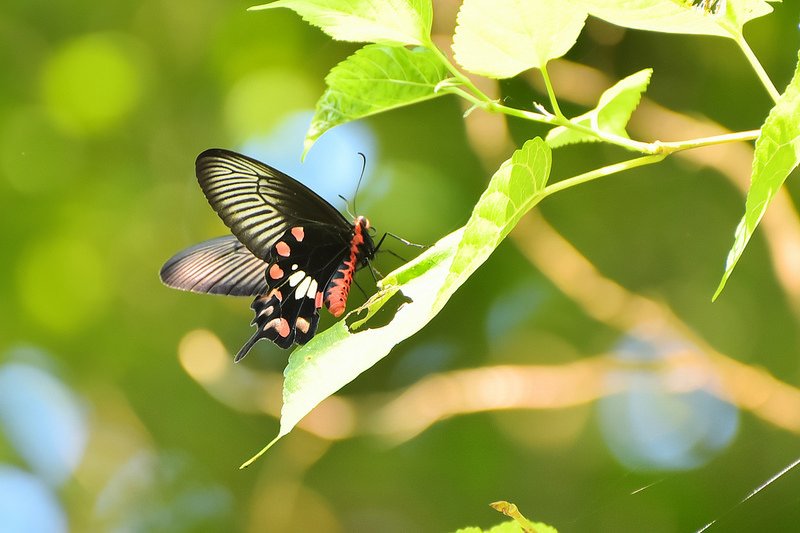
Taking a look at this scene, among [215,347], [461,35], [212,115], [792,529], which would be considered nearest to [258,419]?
[215,347]

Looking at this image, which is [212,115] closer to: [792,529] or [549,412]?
[549,412]

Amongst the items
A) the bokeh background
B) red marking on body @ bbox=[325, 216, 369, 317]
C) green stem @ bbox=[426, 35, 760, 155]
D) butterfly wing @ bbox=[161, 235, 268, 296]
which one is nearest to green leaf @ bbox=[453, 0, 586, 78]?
green stem @ bbox=[426, 35, 760, 155]

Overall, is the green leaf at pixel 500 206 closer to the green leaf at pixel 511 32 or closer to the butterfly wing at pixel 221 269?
the green leaf at pixel 511 32

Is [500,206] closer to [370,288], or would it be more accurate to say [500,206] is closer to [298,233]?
[298,233]

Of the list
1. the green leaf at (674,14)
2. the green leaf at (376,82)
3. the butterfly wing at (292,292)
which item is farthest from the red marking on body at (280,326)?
the green leaf at (674,14)

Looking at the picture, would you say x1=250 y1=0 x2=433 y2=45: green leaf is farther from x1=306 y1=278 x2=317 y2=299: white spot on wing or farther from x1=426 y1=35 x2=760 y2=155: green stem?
x1=306 y1=278 x2=317 y2=299: white spot on wing

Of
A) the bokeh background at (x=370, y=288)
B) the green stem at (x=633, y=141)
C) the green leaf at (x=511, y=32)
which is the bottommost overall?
the bokeh background at (x=370, y=288)
